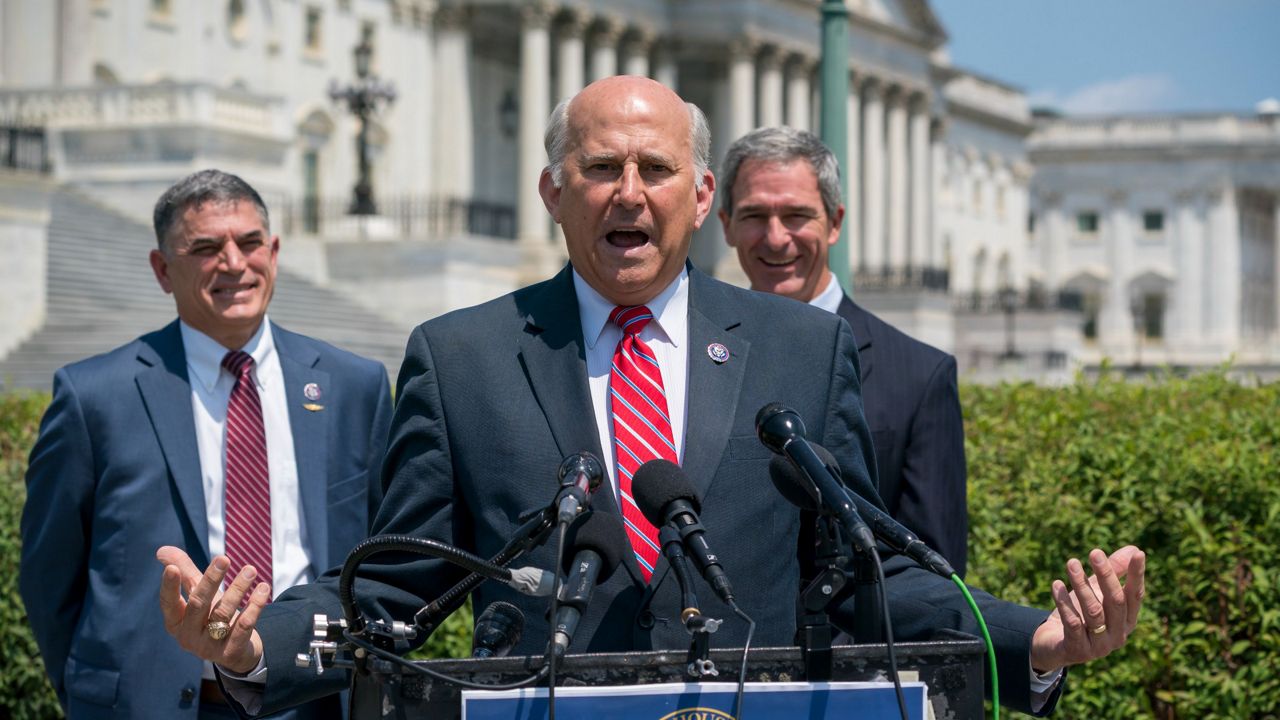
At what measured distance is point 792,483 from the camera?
3.40 meters

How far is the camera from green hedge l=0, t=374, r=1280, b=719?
6.99m

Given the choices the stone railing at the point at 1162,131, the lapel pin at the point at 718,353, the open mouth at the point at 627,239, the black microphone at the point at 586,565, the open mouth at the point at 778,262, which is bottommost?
the black microphone at the point at 586,565

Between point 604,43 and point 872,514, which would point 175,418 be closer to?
point 872,514

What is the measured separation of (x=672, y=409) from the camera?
4012mm

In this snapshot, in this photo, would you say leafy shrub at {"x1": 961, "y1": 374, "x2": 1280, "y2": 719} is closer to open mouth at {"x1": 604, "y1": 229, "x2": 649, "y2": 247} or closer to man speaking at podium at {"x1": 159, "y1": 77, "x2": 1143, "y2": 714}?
man speaking at podium at {"x1": 159, "y1": 77, "x2": 1143, "y2": 714}

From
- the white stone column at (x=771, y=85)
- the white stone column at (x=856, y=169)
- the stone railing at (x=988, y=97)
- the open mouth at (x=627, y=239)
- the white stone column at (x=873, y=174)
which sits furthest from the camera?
the stone railing at (x=988, y=97)

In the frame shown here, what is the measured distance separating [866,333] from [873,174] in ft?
219

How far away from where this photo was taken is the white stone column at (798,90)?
66688 millimetres

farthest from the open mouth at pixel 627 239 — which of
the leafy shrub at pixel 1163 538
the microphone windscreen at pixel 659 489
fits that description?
the leafy shrub at pixel 1163 538

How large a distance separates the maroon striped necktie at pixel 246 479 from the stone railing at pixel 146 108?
93.7 ft

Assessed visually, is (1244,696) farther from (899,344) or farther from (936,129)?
(936,129)

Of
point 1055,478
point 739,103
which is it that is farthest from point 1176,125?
point 1055,478

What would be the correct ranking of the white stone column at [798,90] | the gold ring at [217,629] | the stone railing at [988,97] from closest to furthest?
1. the gold ring at [217,629]
2. the white stone column at [798,90]
3. the stone railing at [988,97]

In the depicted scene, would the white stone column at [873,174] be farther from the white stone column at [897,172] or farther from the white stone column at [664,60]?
the white stone column at [664,60]
